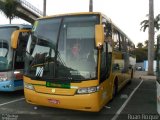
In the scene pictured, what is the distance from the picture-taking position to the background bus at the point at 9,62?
13.0 meters

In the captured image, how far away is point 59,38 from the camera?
391 inches

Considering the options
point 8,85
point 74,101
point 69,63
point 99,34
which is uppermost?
point 99,34

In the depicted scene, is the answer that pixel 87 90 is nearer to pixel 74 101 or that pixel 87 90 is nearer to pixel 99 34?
pixel 74 101

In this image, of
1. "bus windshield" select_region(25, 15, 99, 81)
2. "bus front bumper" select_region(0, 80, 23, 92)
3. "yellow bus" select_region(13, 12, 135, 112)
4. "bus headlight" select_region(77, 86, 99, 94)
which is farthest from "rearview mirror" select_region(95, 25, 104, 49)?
"bus front bumper" select_region(0, 80, 23, 92)

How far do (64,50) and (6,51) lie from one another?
4.27 m

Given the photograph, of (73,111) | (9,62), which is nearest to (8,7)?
(9,62)

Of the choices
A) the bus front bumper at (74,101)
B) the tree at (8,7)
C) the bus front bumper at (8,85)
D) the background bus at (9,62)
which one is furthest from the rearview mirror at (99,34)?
the tree at (8,7)

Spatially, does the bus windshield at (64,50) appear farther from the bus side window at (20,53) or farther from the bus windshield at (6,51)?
the bus side window at (20,53)

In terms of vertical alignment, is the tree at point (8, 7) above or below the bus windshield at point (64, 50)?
above

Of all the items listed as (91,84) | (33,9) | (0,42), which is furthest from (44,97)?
(33,9)

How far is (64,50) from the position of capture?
9805 millimetres

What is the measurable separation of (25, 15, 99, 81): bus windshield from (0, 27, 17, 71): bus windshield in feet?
9.42

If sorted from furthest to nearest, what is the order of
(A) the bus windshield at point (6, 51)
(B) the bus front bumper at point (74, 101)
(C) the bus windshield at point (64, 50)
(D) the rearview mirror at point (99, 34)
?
(A) the bus windshield at point (6, 51) < (C) the bus windshield at point (64, 50) < (B) the bus front bumper at point (74, 101) < (D) the rearview mirror at point (99, 34)

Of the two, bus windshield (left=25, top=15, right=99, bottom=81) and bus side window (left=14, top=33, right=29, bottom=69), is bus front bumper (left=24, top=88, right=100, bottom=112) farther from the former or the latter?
bus side window (left=14, top=33, right=29, bottom=69)
